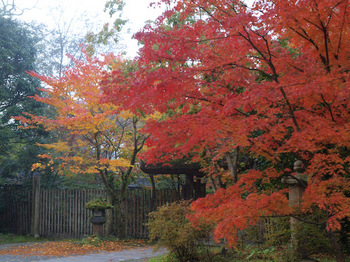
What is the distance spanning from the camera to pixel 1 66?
12891mm

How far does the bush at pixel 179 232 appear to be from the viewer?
607 cm

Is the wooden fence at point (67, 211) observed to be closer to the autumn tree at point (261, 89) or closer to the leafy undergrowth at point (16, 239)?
the leafy undergrowth at point (16, 239)

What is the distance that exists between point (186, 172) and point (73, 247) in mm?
4058

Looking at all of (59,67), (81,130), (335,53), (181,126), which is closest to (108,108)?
(81,130)

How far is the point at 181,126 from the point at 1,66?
10829 mm

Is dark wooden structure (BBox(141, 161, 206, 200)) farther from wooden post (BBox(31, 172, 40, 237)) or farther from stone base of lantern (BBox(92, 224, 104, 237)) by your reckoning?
wooden post (BBox(31, 172, 40, 237))

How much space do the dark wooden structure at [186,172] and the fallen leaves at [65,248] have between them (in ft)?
7.26

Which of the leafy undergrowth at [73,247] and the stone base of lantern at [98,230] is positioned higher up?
the stone base of lantern at [98,230]

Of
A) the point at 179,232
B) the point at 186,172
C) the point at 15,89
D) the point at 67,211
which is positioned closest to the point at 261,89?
the point at 179,232

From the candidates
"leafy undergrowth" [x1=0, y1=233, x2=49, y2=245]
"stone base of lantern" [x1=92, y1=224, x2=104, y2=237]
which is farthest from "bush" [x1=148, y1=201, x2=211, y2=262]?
"leafy undergrowth" [x1=0, y1=233, x2=49, y2=245]

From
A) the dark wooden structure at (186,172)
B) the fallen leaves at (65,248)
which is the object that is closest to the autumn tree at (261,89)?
the dark wooden structure at (186,172)

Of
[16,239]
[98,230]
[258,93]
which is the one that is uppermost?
[258,93]

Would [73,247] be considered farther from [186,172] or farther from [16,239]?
[186,172]

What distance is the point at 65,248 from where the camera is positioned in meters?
9.55
